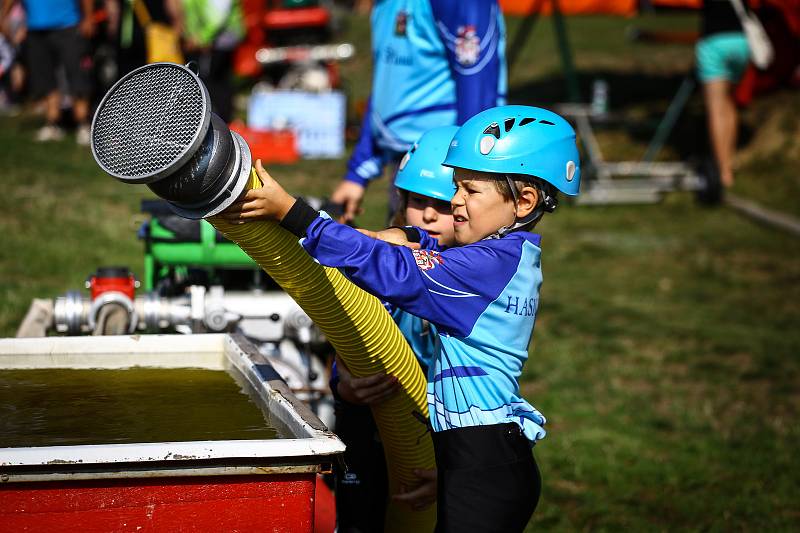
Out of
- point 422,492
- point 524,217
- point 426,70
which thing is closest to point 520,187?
point 524,217

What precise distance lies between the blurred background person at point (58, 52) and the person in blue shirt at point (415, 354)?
1023 cm

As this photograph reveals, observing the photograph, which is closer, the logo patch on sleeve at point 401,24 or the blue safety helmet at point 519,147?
the blue safety helmet at point 519,147

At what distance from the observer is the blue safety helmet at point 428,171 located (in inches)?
140

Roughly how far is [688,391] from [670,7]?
23.3 ft

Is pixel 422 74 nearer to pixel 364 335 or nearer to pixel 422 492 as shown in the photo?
pixel 364 335

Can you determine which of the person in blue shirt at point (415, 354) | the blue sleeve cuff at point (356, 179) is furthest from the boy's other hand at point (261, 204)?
the blue sleeve cuff at point (356, 179)

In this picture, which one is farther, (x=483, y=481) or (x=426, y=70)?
(x=426, y=70)

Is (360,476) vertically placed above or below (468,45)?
below

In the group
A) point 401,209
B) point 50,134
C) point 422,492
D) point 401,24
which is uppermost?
point 401,24

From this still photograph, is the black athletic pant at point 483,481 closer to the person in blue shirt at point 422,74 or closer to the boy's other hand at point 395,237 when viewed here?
the boy's other hand at point 395,237

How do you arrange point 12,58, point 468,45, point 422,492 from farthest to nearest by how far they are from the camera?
→ point 12,58 → point 468,45 → point 422,492

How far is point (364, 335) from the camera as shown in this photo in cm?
308

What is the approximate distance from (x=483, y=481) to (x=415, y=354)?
70 centimetres

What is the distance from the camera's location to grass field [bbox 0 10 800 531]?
4.87m
